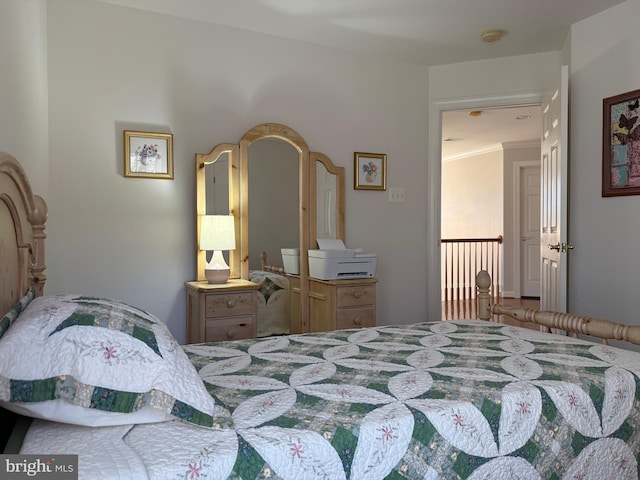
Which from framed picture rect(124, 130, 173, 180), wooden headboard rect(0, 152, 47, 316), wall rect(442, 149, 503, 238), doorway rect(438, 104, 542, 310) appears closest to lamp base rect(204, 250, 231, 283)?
framed picture rect(124, 130, 173, 180)

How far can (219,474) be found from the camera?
93 cm

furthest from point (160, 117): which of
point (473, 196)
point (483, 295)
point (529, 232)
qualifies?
point (473, 196)

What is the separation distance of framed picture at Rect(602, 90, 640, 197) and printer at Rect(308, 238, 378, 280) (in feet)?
5.10

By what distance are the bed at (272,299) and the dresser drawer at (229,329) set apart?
0.34 metres

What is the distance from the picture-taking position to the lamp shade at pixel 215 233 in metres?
2.96

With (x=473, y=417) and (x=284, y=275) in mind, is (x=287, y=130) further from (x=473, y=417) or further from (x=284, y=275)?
(x=473, y=417)

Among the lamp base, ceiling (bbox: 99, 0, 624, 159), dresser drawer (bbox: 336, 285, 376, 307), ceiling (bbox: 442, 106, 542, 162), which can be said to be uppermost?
ceiling (bbox: 99, 0, 624, 159)

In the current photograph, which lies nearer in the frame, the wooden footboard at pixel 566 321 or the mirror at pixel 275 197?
the wooden footboard at pixel 566 321

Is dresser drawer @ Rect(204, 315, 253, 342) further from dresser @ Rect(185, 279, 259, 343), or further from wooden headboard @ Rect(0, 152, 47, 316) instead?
wooden headboard @ Rect(0, 152, 47, 316)

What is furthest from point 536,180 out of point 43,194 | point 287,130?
point 43,194

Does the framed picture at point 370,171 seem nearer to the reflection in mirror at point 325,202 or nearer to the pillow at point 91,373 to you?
the reflection in mirror at point 325,202

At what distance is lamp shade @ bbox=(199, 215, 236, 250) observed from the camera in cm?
296

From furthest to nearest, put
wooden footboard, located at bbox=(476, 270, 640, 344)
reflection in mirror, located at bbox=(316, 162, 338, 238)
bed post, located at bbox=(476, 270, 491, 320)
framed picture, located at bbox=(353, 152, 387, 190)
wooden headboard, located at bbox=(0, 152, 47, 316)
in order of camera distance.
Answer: framed picture, located at bbox=(353, 152, 387, 190)
reflection in mirror, located at bbox=(316, 162, 338, 238)
bed post, located at bbox=(476, 270, 491, 320)
wooden footboard, located at bbox=(476, 270, 640, 344)
wooden headboard, located at bbox=(0, 152, 47, 316)

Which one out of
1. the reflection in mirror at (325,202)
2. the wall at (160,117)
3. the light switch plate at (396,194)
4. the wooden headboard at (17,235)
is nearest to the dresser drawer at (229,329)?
the wall at (160,117)
